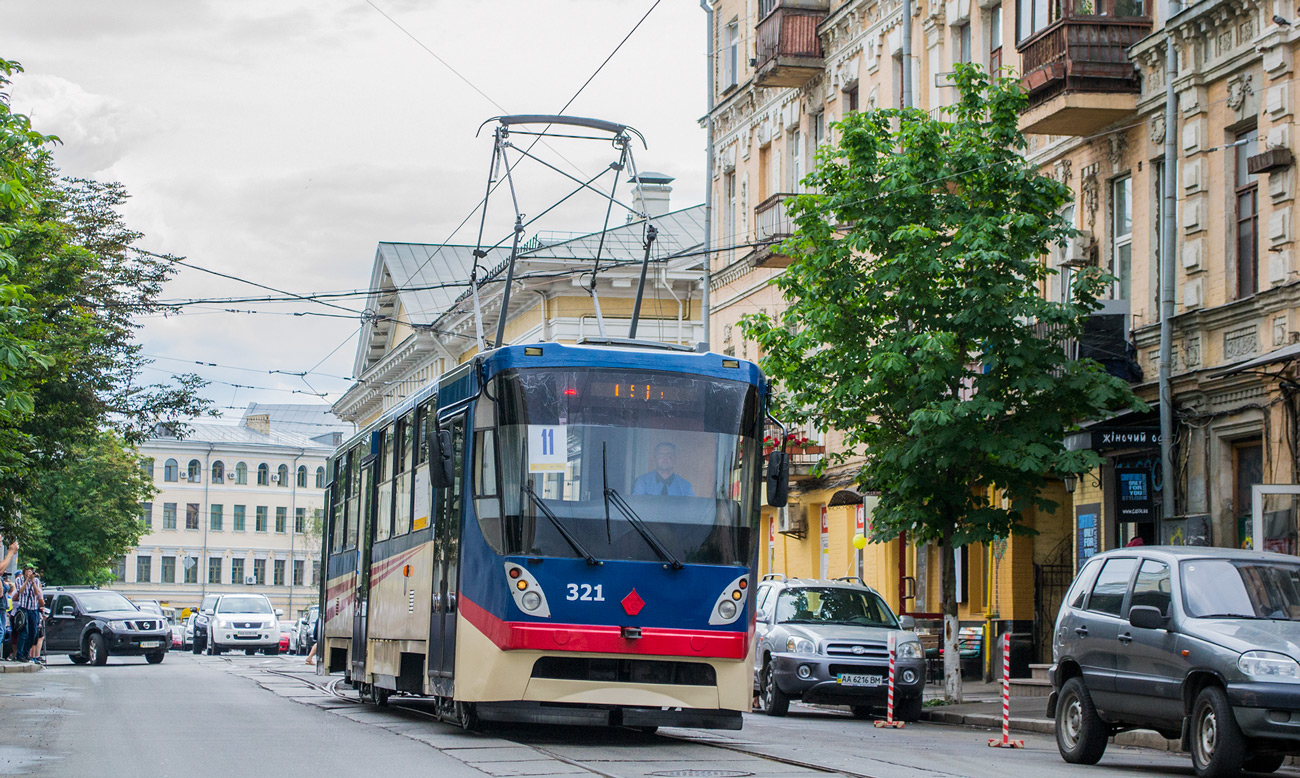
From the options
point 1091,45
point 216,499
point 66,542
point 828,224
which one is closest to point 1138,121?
point 1091,45

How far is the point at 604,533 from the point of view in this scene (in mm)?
14641

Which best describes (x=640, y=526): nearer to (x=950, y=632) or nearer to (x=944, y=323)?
(x=944, y=323)

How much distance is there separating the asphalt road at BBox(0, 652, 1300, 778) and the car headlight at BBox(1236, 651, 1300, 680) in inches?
61.7

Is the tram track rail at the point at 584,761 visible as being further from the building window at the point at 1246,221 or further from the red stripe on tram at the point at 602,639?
the building window at the point at 1246,221

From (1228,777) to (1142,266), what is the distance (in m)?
13.2

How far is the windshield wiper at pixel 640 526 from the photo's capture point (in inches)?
577

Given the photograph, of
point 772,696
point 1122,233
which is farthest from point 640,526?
point 1122,233

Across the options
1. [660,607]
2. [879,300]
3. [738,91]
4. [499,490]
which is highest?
[738,91]

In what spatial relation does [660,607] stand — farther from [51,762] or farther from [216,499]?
[216,499]

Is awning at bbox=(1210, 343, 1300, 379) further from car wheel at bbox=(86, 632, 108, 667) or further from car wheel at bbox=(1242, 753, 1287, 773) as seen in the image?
car wheel at bbox=(86, 632, 108, 667)

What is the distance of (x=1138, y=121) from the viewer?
25.4m

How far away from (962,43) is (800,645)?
1371 centimetres

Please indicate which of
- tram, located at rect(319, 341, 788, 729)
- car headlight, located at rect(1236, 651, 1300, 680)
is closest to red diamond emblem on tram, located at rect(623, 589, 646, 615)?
tram, located at rect(319, 341, 788, 729)

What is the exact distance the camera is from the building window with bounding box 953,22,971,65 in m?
31.5
